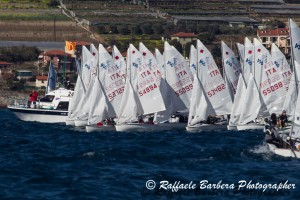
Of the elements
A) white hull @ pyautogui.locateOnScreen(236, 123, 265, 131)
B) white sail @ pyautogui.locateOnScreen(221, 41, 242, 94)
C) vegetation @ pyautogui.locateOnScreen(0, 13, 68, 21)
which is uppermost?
vegetation @ pyautogui.locateOnScreen(0, 13, 68, 21)

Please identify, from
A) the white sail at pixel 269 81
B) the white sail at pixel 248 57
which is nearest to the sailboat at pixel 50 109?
the white sail at pixel 248 57

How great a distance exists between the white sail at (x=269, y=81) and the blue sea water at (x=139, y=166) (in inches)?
180

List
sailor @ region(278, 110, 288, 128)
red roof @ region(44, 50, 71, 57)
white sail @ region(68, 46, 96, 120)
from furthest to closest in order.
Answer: red roof @ region(44, 50, 71, 57), white sail @ region(68, 46, 96, 120), sailor @ region(278, 110, 288, 128)

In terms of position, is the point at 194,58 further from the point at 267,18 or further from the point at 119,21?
the point at 267,18

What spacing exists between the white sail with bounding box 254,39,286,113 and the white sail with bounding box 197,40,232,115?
2263mm

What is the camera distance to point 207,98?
75312 millimetres

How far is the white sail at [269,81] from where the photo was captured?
76000mm

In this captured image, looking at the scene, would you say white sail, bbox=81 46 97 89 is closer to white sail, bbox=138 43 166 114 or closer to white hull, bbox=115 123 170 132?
white sail, bbox=138 43 166 114

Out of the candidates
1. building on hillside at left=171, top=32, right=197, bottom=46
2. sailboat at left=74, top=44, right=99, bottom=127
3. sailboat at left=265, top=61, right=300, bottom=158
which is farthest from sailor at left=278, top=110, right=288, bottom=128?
building on hillside at left=171, top=32, right=197, bottom=46

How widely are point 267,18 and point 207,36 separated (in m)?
21.7

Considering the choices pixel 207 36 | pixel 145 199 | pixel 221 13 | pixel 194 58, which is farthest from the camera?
pixel 221 13

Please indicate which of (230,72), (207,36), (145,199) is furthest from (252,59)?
(207,36)

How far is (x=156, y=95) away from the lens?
248 ft

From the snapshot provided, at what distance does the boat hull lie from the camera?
285ft
